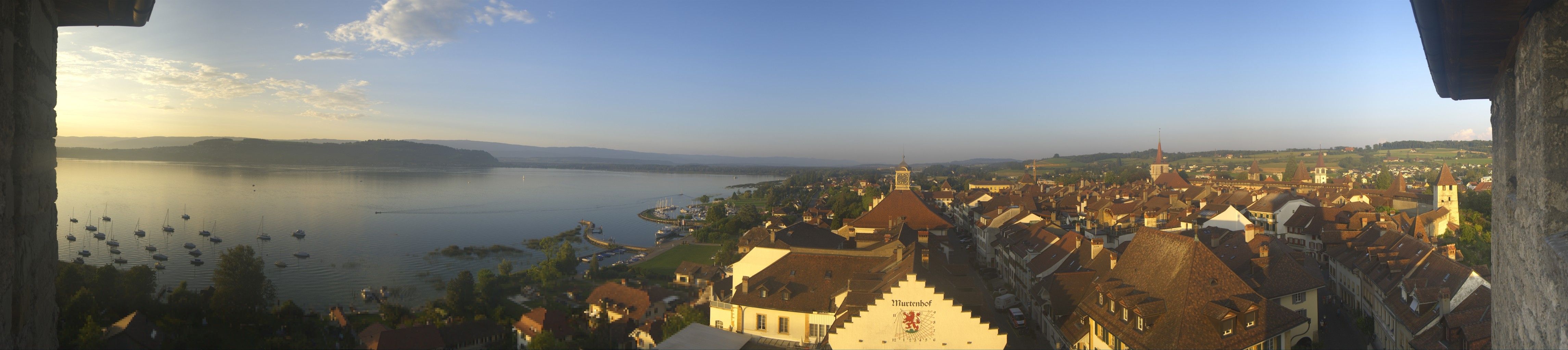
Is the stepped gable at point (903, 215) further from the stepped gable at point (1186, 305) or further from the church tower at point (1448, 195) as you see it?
the church tower at point (1448, 195)

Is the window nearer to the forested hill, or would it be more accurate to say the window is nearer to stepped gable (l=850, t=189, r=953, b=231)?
stepped gable (l=850, t=189, r=953, b=231)


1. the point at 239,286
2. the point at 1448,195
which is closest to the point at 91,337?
the point at 239,286

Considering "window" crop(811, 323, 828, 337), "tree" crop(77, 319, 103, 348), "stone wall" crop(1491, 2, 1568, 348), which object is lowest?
"tree" crop(77, 319, 103, 348)

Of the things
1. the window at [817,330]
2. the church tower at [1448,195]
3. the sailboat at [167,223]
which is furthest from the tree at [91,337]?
the church tower at [1448,195]

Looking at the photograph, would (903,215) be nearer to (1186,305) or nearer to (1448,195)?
(1186,305)

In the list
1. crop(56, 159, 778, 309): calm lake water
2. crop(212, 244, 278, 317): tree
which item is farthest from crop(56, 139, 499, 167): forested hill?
crop(212, 244, 278, 317): tree
